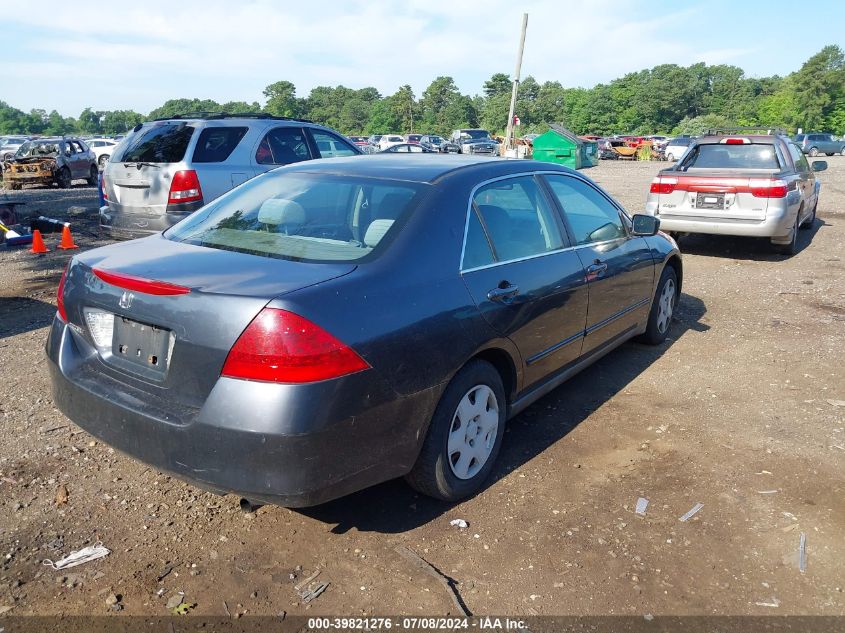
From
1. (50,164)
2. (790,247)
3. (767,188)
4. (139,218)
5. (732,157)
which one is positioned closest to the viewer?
(139,218)

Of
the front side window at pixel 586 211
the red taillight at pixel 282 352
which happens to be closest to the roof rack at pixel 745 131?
the front side window at pixel 586 211

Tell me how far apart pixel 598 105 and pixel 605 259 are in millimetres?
114404

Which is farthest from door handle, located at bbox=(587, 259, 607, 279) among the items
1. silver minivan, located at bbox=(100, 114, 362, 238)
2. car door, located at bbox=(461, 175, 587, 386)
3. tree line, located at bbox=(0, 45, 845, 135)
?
tree line, located at bbox=(0, 45, 845, 135)

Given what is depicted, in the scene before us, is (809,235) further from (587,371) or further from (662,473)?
(662,473)

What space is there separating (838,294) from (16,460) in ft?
26.6

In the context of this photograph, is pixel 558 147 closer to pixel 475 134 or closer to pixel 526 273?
pixel 475 134

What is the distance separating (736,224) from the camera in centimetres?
903

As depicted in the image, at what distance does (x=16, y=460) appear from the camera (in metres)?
3.60

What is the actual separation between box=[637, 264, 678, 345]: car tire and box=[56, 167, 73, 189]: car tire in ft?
70.0

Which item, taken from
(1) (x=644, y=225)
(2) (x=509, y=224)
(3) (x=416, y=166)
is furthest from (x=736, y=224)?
(3) (x=416, y=166)

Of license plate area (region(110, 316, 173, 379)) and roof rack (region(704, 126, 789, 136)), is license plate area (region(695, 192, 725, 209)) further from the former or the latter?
license plate area (region(110, 316, 173, 379))

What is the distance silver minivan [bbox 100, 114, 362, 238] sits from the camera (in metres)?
7.57

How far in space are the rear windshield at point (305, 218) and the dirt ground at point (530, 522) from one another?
1272mm

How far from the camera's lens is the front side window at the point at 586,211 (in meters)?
4.32
